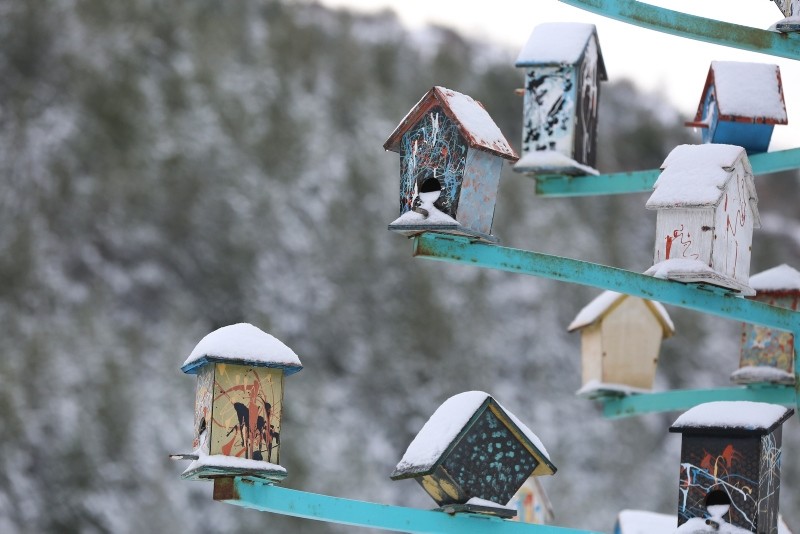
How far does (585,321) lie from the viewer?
27.0 feet

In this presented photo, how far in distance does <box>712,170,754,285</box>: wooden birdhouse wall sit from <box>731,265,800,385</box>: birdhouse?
1.32m

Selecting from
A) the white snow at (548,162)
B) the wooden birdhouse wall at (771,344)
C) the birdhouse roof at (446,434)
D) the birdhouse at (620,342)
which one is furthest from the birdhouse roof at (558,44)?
the birdhouse roof at (446,434)

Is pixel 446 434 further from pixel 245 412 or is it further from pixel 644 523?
pixel 644 523

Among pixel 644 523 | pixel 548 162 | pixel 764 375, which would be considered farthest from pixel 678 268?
pixel 644 523

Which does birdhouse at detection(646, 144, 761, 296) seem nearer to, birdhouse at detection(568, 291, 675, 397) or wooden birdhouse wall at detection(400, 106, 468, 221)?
wooden birdhouse wall at detection(400, 106, 468, 221)

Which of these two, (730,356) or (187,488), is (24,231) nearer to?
(187,488)

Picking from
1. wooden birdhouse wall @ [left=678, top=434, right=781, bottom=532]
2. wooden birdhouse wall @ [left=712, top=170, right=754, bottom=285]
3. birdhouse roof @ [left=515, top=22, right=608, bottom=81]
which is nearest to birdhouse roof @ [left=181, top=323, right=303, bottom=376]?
wooden birdhouse wall @ [left=678, top=434, right=781, bottom=532]

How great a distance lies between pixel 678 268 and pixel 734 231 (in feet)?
1.28

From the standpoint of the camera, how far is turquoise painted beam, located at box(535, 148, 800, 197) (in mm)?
6199

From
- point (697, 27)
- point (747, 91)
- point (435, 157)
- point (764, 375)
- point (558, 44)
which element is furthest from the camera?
point (764, 375)

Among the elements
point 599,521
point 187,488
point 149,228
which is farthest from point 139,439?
point 599,521

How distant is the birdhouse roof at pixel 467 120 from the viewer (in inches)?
218

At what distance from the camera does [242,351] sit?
214 inches

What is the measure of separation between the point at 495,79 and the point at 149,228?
6.65m
